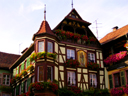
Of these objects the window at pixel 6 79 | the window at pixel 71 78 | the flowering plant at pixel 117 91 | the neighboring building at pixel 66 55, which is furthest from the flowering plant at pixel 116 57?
the window at pixel 6 79

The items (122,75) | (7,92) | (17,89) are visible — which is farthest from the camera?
(7,92)

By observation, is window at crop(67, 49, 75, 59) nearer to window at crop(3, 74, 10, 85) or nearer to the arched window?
the arched window

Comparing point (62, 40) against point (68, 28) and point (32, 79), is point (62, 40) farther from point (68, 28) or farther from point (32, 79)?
point (32, 79)

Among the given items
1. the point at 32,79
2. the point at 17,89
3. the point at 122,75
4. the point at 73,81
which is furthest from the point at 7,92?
the point at 122,75

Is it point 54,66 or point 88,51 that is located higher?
point 88,51

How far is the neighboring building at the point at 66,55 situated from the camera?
66.5ft

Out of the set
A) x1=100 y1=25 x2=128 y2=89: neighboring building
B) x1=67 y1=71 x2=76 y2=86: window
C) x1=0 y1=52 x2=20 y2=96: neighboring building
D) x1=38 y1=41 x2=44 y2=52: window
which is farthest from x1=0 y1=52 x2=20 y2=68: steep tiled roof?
x1=100 y1=25 x2=128 y2=89: neighboring building

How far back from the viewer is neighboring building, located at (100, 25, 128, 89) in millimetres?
21688

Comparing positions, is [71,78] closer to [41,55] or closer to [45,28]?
[41,55]

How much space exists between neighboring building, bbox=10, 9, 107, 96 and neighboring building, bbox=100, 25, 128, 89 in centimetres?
88

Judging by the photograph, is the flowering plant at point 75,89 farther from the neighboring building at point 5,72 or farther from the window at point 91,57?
the neighboring building at point 5,72

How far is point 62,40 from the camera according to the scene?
22.6 m

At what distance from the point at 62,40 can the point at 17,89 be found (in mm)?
8498

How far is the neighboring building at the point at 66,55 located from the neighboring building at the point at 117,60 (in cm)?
88
